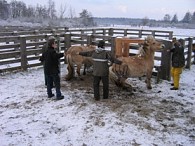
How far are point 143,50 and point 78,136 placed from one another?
3.99m

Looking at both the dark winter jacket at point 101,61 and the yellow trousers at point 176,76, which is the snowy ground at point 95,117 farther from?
the dark winter jacket at point 101,61

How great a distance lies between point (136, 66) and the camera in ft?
26.0

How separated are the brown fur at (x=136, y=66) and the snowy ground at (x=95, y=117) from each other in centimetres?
38

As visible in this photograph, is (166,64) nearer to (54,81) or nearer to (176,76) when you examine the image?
(176,76)

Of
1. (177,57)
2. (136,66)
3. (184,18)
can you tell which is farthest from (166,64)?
(184,18)

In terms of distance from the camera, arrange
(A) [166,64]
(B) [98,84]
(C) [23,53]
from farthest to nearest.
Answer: (C) [23,53], (A) [166,64], (B) [98,84]

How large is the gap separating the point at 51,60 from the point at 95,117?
1.99m

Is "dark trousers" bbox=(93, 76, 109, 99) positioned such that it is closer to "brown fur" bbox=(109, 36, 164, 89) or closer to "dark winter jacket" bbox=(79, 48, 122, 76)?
"dark winter jacket" bbox=(79, 48, 122, 76)

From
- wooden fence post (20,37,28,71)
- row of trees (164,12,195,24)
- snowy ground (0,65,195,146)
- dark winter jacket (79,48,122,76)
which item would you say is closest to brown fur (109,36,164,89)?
snowy ground (0,65,195,146)

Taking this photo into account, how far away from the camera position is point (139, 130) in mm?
5395

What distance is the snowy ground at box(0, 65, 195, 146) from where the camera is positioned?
5.04 m

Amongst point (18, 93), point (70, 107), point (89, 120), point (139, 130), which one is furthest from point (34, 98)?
point (139, 130)

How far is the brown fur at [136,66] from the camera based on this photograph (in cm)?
774

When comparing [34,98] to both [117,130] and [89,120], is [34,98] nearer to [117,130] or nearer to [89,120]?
[89,120]
